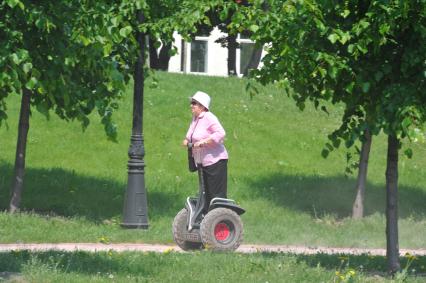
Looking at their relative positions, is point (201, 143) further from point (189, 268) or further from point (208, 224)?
point (189, 268)

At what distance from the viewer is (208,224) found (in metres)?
12.3

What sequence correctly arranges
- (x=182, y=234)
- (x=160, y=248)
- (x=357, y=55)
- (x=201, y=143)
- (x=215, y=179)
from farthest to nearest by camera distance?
(x=160, y=248), (x=182, y=234), (x=215, y=179), (x=201, y=143), (x=357, y=55)

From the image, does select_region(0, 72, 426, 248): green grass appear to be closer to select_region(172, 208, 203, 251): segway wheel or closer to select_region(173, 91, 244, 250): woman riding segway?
select_region(172, 208, 203, 251): segway wheel

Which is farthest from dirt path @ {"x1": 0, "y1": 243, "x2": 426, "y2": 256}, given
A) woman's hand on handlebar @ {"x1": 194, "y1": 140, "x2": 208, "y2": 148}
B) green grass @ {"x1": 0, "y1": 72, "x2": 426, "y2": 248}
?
woman's hand on handlebar @ {"x1": 194, "y1": 140, "x2": 208, "y2": 148}

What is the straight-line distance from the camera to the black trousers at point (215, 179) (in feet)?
40.6

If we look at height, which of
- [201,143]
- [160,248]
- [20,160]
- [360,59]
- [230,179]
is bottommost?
[160,248]

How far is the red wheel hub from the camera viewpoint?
12.5m

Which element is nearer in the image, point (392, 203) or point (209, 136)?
point (392, 203)

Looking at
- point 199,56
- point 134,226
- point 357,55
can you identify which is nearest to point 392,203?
point 357,55

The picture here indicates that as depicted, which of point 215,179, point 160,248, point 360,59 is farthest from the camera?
point 160,248

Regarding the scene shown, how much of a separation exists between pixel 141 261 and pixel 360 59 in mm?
3028

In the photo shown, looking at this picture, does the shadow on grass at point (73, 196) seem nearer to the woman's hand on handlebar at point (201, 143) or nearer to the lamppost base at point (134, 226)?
the lamppost base at point (134, 226)

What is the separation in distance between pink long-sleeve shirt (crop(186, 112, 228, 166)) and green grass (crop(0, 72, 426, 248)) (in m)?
2.31

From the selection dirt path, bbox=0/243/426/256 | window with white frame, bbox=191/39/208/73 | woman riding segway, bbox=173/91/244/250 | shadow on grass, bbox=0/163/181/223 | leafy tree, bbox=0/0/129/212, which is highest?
window with white frame, bbox=191/39/208/73
